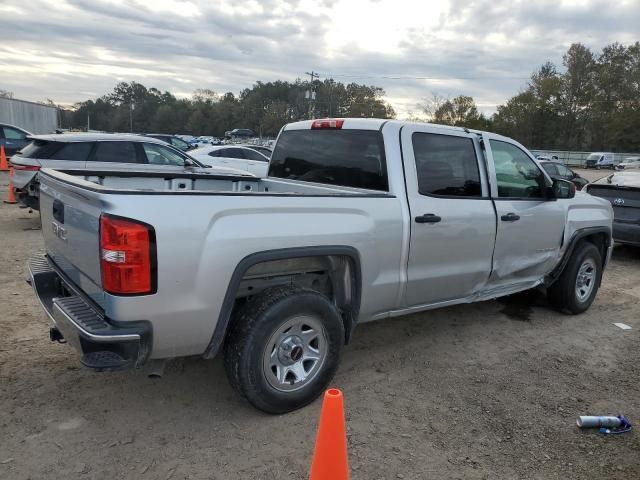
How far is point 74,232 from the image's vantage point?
9.86 feet

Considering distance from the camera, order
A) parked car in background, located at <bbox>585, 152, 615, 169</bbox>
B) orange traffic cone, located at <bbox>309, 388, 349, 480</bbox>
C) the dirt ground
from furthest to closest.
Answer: parked car in background, located at <bbox>585, 152, 615, 169</bbox>, the dirt ground, orange traffic cone, located at <bbox>309, 388, 349, 480</bbox>

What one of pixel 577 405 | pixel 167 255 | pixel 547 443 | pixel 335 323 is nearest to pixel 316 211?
pixel 335 323

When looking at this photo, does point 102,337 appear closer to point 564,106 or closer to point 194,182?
point 194,182

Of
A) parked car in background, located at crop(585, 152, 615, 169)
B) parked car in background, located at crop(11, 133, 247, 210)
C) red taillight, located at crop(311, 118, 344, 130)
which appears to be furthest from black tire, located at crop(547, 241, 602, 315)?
parked car in background, located at crop(585, 152, 615, 169)

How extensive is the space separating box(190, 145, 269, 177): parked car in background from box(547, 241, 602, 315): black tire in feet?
30.6

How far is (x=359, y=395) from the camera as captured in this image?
367 cm

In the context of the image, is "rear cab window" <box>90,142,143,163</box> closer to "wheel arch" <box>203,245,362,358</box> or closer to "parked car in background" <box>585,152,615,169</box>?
"wheel arch" <box>203,245,362,358</box>

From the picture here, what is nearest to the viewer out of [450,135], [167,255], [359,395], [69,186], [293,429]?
[167,255]

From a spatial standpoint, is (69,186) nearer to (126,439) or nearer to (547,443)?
(126,439)

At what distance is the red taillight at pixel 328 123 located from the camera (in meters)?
4.35

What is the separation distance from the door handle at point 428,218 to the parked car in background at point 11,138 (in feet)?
57.3

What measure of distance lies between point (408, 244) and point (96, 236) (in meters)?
2.10

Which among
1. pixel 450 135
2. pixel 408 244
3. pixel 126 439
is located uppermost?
pixel 450 135

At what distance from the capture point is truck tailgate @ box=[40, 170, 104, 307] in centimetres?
273
